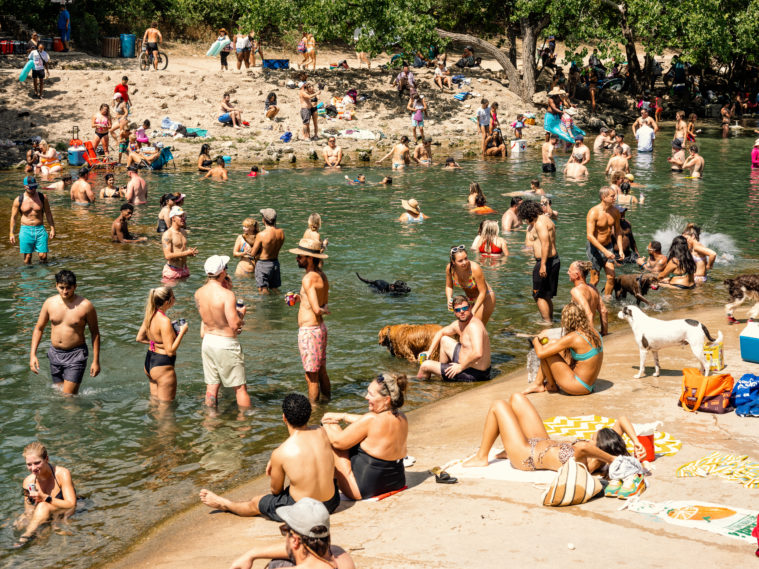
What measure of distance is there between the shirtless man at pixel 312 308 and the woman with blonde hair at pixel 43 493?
3.12m

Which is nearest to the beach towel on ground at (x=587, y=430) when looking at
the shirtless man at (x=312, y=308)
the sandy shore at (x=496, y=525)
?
the sandy shore at (x=496, y=525)

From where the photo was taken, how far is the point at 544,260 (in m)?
13.0

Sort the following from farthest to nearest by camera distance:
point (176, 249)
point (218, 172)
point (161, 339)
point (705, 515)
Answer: point (218, 172) < point (176, 249) < point (161, 339) < point (705, 515)

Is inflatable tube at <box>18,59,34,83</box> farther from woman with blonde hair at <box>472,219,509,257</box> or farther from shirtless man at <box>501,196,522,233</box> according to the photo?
woman with blonde hair at <box>472,219,509,257</box>

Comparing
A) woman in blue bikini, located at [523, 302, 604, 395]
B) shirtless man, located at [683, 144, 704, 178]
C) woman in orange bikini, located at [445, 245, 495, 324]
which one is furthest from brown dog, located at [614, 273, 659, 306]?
shirtless man, located at [683, 144, 704, 178]

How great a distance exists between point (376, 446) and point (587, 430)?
2.45 metres

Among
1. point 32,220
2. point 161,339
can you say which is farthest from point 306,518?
point 32,220

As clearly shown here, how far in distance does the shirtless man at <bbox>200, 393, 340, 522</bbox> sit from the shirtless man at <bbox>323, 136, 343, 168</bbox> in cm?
2243

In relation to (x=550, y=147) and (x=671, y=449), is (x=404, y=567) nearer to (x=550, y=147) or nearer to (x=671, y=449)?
(x=671, y=449)

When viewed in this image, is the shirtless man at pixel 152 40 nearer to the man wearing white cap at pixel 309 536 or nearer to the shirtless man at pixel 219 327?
the shirtless man at pixel 219 327

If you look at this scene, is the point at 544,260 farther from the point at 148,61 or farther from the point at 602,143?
the point at 148,61

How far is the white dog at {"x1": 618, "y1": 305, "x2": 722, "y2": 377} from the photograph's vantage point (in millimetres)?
10039

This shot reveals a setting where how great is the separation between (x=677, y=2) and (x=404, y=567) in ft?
115

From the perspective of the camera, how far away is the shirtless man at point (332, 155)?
2908 centimetres
